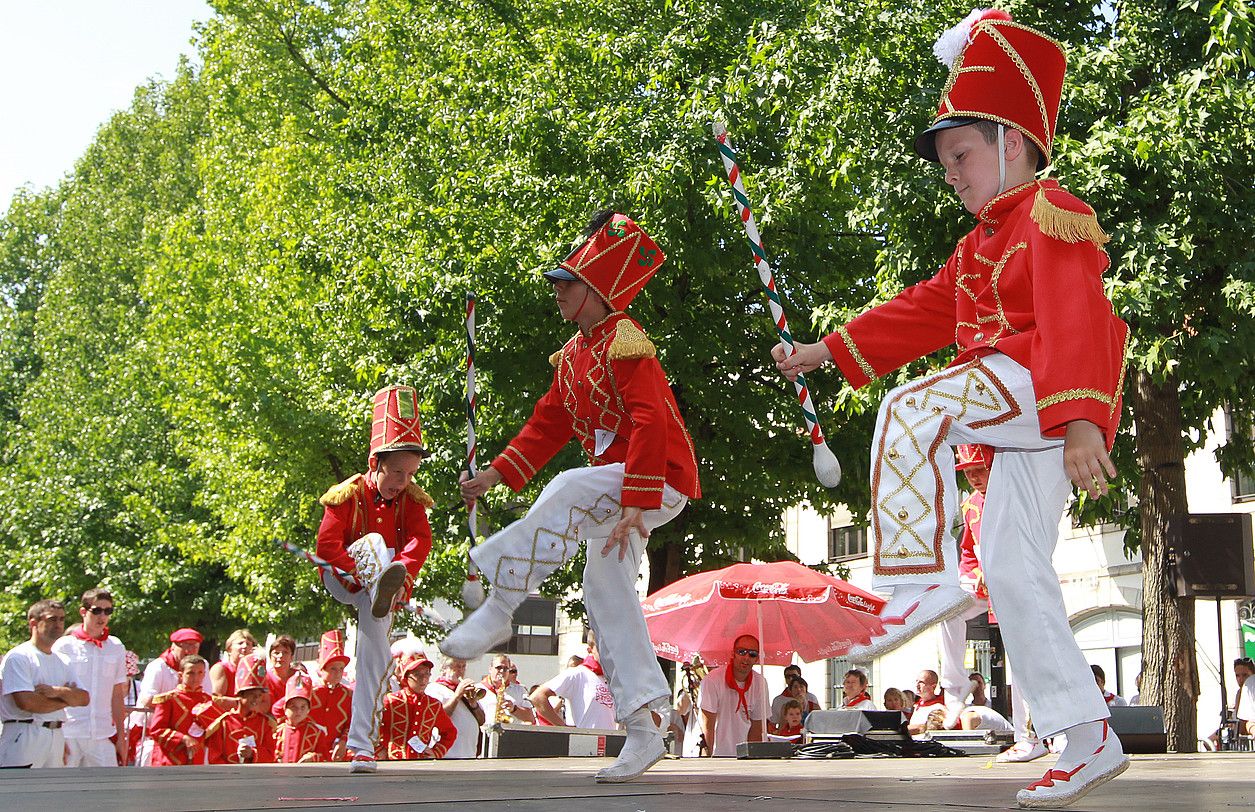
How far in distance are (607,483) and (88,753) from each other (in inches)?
313

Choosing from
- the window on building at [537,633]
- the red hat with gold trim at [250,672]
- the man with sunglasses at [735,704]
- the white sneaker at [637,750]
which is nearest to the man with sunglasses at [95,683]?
the red hat with gold trim at [250,672]

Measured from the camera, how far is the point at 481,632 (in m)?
5.17

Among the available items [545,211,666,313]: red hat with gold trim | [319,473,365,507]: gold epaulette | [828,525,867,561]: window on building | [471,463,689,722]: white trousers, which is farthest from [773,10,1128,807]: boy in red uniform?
[828,525,867,561]: window on building

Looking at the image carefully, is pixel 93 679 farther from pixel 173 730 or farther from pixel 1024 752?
pixel 1024 752

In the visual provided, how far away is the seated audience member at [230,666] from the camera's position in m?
12.4

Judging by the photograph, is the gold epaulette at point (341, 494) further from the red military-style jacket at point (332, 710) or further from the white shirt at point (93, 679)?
the white shirt at point (93, 679)

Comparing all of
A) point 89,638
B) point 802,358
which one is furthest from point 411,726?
point 802,358

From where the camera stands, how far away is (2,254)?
1517 inches

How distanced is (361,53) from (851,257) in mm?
9911

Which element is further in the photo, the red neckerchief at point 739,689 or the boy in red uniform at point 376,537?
the red neckerchief at point 739,689

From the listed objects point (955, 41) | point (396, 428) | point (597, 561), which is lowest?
point (597, 561)

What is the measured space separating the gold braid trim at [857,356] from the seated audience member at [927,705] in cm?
865

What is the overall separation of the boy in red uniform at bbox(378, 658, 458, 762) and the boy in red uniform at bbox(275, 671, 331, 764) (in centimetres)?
56

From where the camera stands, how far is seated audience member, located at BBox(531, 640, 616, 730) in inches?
521
